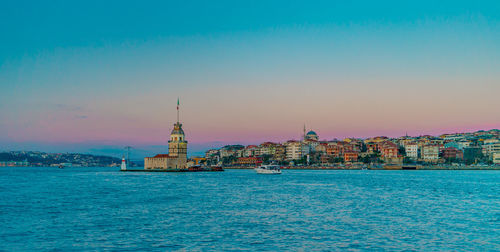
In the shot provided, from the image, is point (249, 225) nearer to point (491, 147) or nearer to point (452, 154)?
point (452, 154)

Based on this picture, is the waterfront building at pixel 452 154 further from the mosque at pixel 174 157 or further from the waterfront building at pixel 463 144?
the mosque at pixel 174 157

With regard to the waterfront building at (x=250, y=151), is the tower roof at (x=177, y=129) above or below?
above

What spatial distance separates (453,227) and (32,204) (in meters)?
22.1

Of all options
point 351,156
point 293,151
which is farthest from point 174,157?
point 293,151

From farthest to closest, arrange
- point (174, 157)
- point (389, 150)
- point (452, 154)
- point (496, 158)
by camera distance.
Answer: point (389, 150), point (452, 154), point (496, 158), point (174, 157)

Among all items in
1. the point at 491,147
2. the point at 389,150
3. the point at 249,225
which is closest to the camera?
the point at 249,225

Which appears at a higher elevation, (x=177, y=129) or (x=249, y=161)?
(x=177, y=129)

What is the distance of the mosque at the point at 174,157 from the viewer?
9738 centimetres

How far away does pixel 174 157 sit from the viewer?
98.0m

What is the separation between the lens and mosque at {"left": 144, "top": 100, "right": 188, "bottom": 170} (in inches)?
3834

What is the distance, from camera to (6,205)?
2595cm

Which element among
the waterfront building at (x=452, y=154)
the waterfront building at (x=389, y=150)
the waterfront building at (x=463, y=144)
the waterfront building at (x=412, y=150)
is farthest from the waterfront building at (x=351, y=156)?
the waterfront building at (x=463, y=144)

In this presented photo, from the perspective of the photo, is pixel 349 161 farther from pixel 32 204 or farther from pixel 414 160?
pixel 32 204

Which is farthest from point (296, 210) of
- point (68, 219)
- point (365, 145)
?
point (365, 145)
